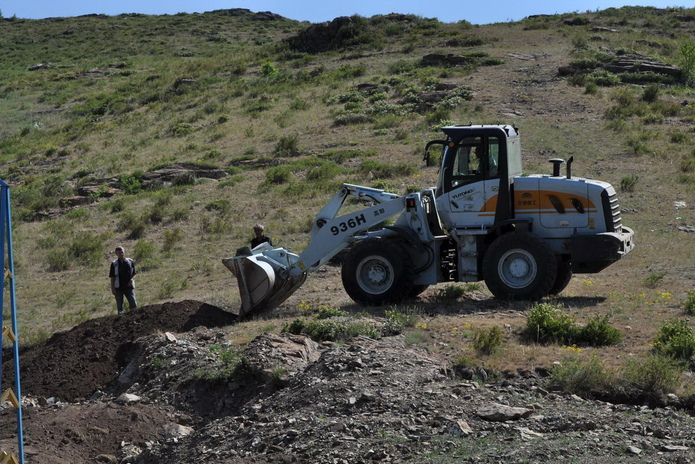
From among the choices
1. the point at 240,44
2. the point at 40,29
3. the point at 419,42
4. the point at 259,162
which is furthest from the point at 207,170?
the point at 40,29

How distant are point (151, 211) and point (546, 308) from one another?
1637 cm

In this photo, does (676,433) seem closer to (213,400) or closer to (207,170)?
(213,400)

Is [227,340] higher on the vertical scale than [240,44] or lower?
lower

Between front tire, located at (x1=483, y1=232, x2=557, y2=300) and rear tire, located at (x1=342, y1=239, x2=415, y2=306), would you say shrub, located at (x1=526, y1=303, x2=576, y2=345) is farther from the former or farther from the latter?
rear tire, located at (x1=342, y1=239, x2=415, y2=306)

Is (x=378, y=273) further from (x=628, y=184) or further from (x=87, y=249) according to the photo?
(x=628, y=184)

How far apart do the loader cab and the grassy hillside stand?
4.84 ft

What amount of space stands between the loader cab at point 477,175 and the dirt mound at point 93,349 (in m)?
4.18

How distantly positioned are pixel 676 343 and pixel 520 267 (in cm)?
374

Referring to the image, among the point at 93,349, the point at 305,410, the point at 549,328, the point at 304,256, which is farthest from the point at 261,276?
the point at 305,410

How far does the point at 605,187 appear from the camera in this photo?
1397 cm

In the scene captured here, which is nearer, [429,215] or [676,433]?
[676,433]

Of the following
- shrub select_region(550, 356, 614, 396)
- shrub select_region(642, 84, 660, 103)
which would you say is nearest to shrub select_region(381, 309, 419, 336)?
shrub select_region(550, 356, 614, 396)

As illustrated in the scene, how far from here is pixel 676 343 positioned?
415 inches

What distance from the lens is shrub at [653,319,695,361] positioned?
10.5 metres
